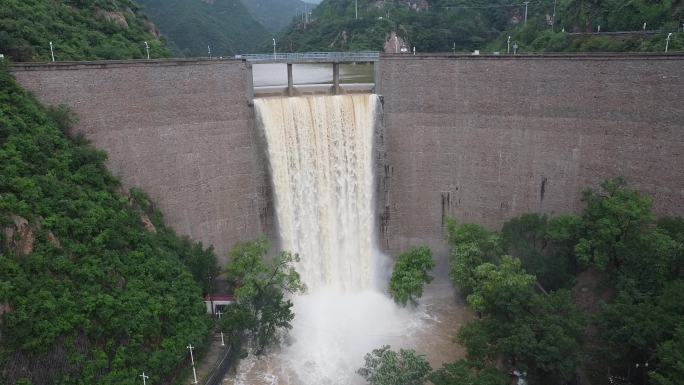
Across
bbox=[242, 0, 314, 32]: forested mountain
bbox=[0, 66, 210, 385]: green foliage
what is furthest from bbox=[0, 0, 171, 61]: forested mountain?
bbox=[242, 0, 314, 32]: forested mountain

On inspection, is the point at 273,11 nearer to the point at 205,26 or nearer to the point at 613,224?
the point at 205,26

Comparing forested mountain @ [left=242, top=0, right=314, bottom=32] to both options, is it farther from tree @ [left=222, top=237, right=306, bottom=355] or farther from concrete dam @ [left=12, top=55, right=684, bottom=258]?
tree @ [left=222, top=237, right=306, bottom=355]

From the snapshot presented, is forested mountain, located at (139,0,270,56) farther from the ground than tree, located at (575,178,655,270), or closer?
farther from the ground

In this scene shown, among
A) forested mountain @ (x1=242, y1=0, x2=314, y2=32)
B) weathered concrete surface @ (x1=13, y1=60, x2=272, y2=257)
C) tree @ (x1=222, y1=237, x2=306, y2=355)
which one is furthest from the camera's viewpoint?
forested mountain @ (x1=242, y1=0, x2=314, y2=32)

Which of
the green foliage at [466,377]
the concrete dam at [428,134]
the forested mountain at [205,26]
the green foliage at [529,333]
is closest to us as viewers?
A: the green foliage at [466,377]

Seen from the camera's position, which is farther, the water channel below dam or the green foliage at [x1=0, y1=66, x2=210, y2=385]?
the water channel below dam

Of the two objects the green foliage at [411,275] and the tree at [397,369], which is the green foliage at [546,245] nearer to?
the green foliage at [411,275]

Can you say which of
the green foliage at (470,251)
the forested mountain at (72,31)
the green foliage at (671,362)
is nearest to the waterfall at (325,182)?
the green foliage at (470,251)

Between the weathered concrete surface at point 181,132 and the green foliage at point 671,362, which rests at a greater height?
the weathered concrete surface at point 181,132
